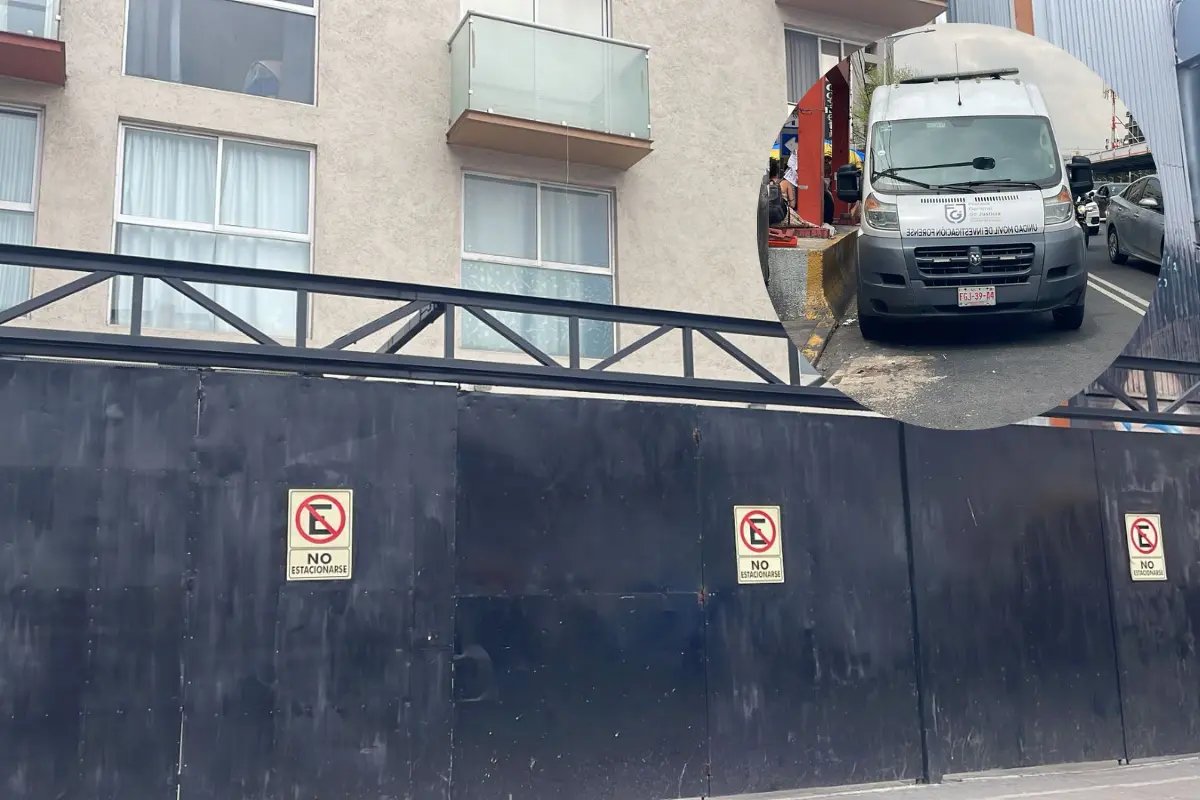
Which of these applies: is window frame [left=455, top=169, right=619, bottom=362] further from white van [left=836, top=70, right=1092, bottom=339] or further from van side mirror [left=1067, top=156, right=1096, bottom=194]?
van side mirror [left=1067, top=156, right=1096, bottom=194]

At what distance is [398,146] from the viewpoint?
13.9m

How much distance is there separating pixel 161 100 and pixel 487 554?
7.51m

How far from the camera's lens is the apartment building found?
12.3 m

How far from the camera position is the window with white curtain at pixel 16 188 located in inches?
475

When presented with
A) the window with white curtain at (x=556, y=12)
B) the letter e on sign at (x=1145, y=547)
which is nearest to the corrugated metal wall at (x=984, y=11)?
the window with white curtain at (x=556, y=12)

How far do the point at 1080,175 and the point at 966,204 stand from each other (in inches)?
16.6

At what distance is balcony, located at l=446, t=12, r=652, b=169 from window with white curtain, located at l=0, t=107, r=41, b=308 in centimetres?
A: 491

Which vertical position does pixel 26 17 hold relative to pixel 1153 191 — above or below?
above

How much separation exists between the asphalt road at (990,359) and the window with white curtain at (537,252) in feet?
32.3

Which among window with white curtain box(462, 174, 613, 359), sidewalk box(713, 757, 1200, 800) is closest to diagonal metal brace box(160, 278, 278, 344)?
window with white curtain box(462, 174, 613, 359)

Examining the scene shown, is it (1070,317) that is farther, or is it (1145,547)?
(1145,547)

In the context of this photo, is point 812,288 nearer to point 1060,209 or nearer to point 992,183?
point 992,183

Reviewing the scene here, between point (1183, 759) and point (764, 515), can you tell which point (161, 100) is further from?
point (1183, 759)

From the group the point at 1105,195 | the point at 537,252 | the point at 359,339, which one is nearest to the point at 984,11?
the point at 537,252
